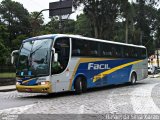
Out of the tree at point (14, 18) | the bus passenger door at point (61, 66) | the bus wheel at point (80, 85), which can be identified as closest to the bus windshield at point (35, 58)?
the bus passenger door at point (61, 66)

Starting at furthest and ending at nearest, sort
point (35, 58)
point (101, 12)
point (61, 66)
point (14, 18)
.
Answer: point (14, 18)
point (101, 12)
point (61, 66)
point (35, 58)

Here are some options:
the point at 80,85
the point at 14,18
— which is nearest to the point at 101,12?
the point at 80,85

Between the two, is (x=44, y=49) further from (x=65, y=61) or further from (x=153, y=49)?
(x=153, y=49)

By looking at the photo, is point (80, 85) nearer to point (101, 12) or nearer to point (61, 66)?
point (61, 66)

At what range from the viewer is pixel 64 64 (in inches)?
830

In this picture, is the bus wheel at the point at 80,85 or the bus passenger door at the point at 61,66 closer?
the bus passenger door at the point at 61,66

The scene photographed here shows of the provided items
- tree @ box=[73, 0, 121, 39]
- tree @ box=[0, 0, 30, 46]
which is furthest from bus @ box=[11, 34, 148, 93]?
tree @ box=[0, 0, 30, 46]

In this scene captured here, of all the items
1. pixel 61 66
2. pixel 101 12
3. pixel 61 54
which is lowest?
pixel 61 66

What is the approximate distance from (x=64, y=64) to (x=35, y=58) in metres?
1.70

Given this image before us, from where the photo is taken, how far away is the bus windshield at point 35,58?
1994 cm

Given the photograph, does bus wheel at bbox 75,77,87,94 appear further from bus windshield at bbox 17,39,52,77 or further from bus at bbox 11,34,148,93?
bus windshield at bbox 17,39,52,77

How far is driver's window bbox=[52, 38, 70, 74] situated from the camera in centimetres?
2039

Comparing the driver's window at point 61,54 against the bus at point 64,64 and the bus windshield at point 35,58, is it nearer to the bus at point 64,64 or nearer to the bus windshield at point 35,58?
the bus at point 64,64

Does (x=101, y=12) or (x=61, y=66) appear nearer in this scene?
(x=61, y=66)
